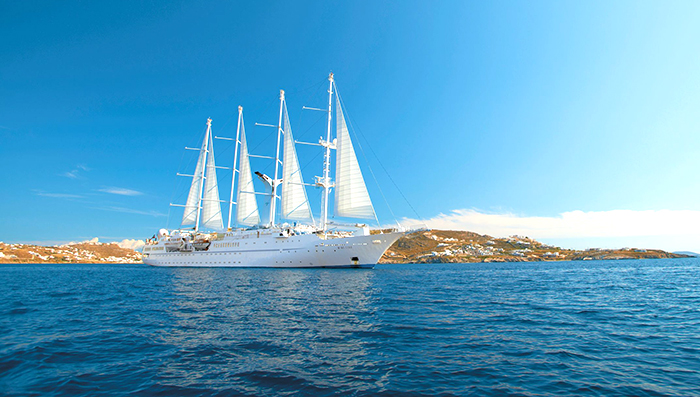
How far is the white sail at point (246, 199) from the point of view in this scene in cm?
6250

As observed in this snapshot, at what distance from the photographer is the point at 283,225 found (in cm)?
5403

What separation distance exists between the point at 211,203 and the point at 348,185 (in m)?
39.3

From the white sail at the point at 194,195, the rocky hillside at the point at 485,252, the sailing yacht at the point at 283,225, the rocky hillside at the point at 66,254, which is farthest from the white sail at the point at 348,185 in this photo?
the rocky hillside at the point at 66,254

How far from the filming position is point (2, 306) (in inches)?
681

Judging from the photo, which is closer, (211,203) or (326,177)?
(326,177)

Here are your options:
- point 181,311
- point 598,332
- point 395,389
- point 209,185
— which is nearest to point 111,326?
point 181,311

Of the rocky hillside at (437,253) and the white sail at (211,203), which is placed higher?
the white sail at (211,203)

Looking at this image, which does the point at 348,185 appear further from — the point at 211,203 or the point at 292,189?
the point at 211,203

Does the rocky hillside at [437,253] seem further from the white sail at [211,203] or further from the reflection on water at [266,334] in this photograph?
the reflection on water at [266,334]

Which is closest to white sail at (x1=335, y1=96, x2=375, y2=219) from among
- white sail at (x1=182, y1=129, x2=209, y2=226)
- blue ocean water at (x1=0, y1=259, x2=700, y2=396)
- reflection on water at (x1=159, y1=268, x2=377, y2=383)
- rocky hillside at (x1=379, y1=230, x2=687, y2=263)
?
reflection on water at (x1=159, y1=268, x2=377, y2=383)

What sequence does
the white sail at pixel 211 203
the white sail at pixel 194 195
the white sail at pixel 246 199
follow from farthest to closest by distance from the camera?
1. the white sail at pixel 194 195
2. the white sail at pixel 211 203
3. the white sail at pixel 246 199

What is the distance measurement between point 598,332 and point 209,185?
73.3 metres

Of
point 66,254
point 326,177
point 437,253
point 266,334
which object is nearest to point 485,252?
point 437,253

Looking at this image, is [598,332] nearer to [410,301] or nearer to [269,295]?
[410,301]
